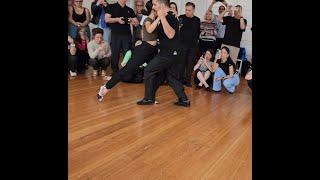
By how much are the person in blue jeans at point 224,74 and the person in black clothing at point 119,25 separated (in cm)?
144

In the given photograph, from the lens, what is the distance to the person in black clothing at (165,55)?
3898 mm

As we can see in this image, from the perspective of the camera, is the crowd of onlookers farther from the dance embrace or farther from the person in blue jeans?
the dance embrace

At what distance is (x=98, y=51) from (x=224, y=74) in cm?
212

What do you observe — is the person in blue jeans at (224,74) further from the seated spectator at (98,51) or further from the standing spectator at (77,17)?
the standing spectator at (77,17)

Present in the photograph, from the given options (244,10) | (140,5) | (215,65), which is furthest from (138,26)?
(244,10)

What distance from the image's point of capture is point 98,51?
5.89m

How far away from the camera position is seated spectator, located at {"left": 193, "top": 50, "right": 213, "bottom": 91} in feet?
17.7

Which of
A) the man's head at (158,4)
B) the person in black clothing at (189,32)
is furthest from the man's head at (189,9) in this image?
the man's head at (158,4)
